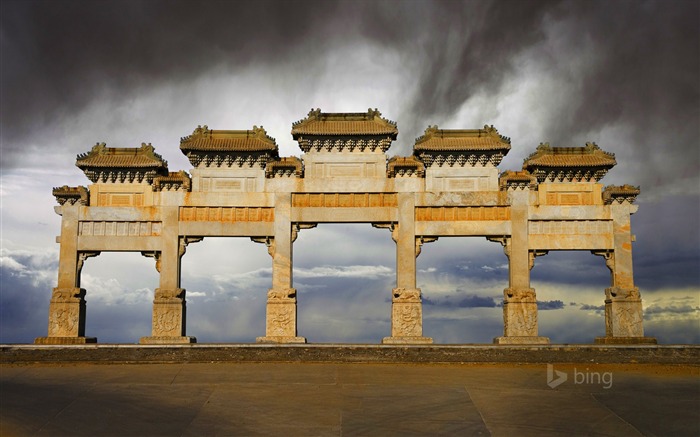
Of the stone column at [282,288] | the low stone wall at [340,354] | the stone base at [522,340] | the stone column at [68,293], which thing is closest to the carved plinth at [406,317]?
the stone base at [522,340]

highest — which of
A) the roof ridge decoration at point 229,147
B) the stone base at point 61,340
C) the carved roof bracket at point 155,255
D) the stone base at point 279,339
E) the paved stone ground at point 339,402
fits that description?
the roof ridge decoration at point 229,147

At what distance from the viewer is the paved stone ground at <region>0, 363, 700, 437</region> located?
11672 millimetres

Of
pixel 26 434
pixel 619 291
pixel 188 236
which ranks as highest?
pixel 188 236

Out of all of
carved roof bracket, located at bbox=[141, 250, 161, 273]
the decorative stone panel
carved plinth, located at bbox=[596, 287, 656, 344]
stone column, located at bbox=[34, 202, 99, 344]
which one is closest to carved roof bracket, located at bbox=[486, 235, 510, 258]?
carved plinth, located at bbox=[596, 287, 656, 344]

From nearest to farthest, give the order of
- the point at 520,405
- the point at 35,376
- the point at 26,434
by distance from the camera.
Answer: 1. the point at 26,434
2. the point at 520,405
3. the point at 35,376

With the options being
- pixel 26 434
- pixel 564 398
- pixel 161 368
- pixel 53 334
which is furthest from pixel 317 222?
pixel 26 434

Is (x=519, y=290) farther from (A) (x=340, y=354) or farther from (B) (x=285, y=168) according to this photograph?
(B) (x=285, y=168)

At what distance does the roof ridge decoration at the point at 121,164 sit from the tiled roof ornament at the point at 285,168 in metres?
3.56

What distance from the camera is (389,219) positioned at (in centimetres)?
2306

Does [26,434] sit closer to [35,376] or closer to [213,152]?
[35,376]

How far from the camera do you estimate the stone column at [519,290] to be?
2234 centimetres

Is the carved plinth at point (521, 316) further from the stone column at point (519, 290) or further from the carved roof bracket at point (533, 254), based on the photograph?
the carved roof bracket at point (533, 254)

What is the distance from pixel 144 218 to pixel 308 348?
7570 millimetres

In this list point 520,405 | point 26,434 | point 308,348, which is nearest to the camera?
point 26,434
